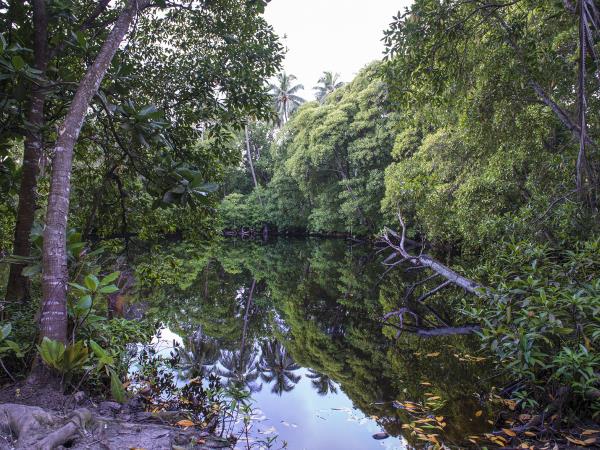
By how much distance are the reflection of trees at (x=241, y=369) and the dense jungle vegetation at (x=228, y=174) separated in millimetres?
147

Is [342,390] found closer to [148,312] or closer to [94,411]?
[94,411]

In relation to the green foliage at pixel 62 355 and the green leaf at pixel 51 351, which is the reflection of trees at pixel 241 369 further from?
the green leaf at pixel 51 351

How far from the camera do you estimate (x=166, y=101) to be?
208 inches

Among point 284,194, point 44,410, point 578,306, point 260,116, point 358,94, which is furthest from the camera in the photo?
point 284,194

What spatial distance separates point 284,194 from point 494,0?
30147 millimetres

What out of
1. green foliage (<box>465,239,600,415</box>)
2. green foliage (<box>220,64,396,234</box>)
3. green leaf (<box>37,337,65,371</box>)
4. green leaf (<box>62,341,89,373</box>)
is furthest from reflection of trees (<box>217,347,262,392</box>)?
green foliage (<box>220,64,396,234</box>)

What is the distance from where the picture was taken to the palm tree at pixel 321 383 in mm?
5890

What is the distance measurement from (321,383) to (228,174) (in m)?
3.63

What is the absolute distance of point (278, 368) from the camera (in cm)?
679

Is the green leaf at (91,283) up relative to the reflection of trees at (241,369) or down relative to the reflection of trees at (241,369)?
up

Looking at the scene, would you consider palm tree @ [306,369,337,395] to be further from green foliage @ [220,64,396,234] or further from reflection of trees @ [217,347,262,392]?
green foliage @ [220,64,396,234]

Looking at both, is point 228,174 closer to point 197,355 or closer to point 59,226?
point 197,355

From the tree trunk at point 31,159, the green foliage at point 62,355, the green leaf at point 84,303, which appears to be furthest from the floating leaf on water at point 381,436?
the tree trunk at point 31,159

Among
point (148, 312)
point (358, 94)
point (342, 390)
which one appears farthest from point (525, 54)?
point (358, 94)
